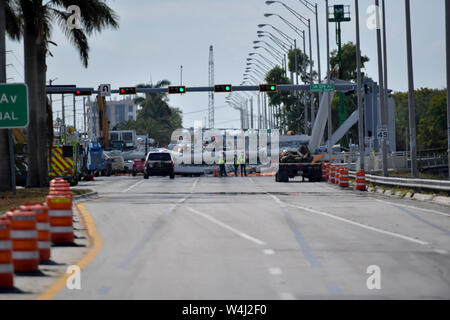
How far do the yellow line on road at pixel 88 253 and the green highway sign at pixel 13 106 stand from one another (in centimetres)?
295

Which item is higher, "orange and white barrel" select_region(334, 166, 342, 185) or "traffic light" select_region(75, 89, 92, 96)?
"traffic light" select_region(75, 89, 92, 96)

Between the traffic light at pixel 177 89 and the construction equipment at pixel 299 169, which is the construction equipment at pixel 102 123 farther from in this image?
the construction equipment at pixel 299 169

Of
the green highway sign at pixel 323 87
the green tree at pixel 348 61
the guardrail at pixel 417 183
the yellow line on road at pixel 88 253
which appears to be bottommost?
the yellow line on road at pixel 88 253

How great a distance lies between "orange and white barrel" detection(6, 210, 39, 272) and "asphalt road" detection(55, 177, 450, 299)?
2.44ft

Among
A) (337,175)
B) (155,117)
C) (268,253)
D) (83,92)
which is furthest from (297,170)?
(155,117)

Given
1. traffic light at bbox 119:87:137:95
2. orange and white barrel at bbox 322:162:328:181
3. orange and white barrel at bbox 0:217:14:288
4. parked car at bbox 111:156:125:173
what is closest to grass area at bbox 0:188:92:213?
orange and white barrel at bbox 0:217:14:288

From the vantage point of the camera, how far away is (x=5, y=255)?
10.4m

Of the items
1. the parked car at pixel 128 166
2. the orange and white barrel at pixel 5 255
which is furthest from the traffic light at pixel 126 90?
the orange and white barrel at pixel 5 255

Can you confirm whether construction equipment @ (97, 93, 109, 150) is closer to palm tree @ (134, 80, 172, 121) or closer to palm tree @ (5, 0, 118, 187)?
palm tree @ (5, 0, 118, 187)

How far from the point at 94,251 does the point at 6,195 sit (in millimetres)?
16308

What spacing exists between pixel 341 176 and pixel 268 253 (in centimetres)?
2841

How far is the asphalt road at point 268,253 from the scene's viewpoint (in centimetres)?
1041

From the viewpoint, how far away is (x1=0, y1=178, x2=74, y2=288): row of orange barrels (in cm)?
1047

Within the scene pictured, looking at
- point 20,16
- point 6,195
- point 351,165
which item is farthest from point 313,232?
point 351,165
